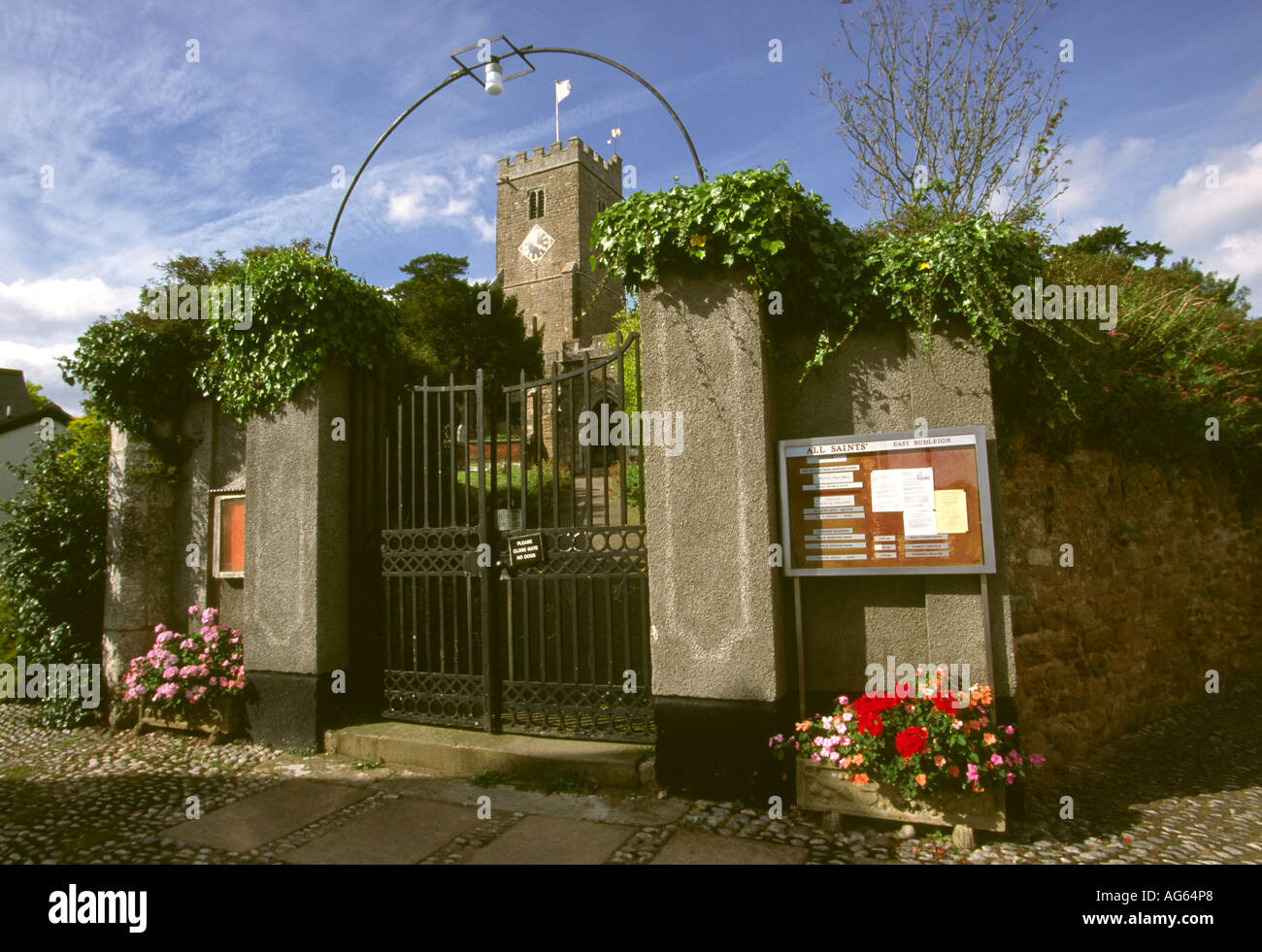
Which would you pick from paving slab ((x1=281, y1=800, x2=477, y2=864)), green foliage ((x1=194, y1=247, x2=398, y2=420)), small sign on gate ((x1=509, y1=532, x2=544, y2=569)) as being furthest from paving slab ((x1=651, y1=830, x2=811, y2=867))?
green foliage ((x1=194, y1=247, x2=398, y2=420))

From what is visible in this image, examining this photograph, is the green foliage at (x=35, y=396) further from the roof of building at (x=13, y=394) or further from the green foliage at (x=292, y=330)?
the green foliage at (x=292, y=330)

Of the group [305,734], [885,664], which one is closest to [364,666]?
[305,734]

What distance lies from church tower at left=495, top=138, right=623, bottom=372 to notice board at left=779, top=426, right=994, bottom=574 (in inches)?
1567

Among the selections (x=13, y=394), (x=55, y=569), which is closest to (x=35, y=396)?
(x=13, y=394)

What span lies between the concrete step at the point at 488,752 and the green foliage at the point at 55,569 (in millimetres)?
3727

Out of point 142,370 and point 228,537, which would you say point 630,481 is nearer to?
point 228,537

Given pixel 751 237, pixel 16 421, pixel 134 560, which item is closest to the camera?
pixel 751 237

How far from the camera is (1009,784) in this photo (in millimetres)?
3754

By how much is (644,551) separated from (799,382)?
4.92ft

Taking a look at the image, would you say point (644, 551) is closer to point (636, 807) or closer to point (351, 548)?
point (636, 807)

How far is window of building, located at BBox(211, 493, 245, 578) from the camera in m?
6.75

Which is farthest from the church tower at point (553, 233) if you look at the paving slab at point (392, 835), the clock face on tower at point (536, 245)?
the paving slab at point (392, 835)

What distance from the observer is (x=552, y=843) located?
12.7 ft

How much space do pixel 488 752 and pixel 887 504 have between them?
3.10m
